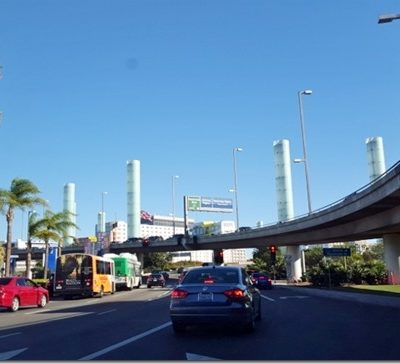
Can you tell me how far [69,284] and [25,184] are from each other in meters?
12.7

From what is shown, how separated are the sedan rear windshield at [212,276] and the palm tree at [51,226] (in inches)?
1700

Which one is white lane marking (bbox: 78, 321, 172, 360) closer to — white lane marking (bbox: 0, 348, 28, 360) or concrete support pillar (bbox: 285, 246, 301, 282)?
white lane marking (bbox: 0, 348, 28, 360)

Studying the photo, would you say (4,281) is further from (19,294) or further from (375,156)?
(375,156)

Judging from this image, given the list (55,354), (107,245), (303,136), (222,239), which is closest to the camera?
(55,354)

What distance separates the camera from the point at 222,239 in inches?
2724

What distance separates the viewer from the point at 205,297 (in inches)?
478

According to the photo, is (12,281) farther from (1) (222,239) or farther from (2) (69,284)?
(1) (222,239)

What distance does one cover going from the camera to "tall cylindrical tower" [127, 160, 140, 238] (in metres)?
103

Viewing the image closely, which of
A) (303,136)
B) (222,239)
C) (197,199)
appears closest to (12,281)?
(303,136)

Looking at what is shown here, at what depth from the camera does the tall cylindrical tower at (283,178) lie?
2918 inches

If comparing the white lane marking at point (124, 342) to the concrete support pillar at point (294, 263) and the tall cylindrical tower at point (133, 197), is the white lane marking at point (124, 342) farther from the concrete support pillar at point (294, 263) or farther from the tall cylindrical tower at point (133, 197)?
the tall cylindrical tower at point (133, 197)

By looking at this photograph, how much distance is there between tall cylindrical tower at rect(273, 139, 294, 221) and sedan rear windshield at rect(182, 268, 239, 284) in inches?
2436

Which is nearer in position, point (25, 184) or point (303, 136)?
point (25, 184)

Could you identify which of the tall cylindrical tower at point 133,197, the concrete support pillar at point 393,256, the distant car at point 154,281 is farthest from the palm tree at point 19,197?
the tall cylindrical tower at point 133,197
